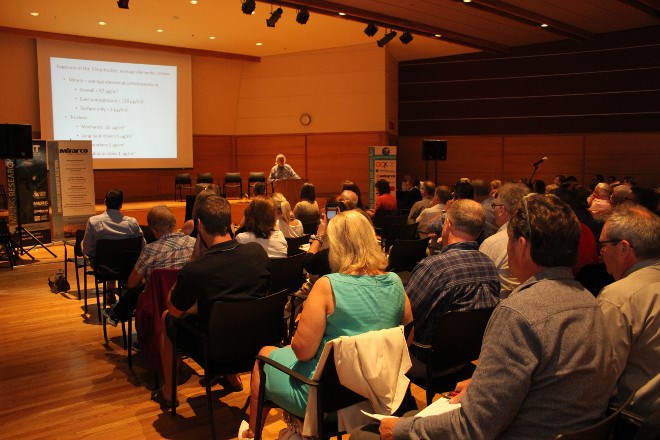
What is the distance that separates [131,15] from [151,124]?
362 cm

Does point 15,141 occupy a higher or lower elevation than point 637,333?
higher

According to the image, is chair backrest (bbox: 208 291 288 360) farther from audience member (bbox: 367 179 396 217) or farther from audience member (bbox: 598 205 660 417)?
audience member (bbox: 367 179 396 217)

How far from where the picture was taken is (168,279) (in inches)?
152

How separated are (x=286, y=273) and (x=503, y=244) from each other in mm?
1645

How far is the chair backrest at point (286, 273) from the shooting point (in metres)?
4.28

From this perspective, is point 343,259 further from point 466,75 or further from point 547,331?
point 466,75

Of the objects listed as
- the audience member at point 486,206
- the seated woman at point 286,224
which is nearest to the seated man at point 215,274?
the seated woman at point 286,224

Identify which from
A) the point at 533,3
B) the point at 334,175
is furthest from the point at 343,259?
the point at 334,175

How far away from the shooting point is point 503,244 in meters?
3.64

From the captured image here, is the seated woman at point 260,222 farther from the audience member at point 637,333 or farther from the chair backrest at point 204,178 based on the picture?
the chair backrest at point 204,178

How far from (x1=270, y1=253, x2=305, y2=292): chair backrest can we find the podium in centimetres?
811

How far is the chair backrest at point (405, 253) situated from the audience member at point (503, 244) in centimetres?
137

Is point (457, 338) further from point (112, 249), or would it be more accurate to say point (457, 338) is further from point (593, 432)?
point (112, 249)

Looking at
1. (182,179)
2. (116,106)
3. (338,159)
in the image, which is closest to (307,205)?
(182,179)
